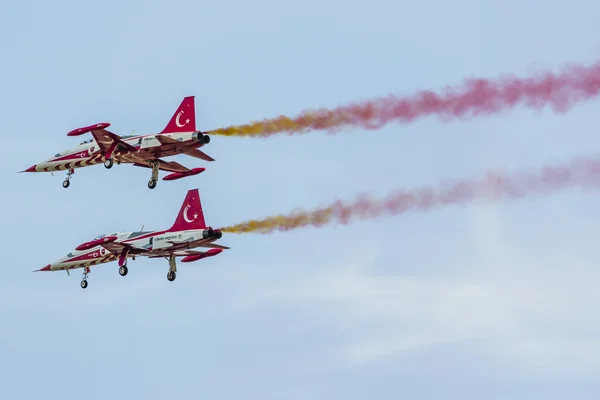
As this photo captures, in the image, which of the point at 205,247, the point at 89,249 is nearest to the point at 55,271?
the point at 89,249

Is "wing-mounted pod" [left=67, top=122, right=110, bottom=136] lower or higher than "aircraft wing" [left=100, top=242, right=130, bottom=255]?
higher

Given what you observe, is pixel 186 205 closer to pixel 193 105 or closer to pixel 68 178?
pixel 193 105

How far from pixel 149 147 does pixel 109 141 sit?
2.67 metres

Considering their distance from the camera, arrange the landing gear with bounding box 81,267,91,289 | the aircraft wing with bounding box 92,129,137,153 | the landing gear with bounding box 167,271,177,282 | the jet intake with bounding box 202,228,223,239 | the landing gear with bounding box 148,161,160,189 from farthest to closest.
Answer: the landing gear with bounding box 81,267,91,289, the landing gear with bounding box 148,161,160,189, the landing gear with bounding box 167,271,177,282, the aircraft wing with bounding box 92,129,137,153, the jet intake with bounding box 202,228,223,239

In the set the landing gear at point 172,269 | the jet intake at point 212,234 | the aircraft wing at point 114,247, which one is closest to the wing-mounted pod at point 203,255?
the landing gear at point 172,269

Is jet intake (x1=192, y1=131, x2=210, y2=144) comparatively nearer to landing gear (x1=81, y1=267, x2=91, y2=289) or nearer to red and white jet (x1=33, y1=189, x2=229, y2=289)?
red and white jet (x1=33, y1=189, x2=229, y2=289)

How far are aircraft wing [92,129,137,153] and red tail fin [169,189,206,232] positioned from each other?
378 centimetres

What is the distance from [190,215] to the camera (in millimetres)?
65375

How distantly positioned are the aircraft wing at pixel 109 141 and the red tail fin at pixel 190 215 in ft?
12.4

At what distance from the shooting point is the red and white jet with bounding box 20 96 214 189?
2532 inches

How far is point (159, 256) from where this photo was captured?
224ft

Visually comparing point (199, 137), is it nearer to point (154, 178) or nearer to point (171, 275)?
point (154, 178)

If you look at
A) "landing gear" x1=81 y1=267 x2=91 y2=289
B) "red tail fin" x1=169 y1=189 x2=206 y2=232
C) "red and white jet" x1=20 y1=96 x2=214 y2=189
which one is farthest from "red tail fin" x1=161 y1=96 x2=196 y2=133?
"landing gear" x1=81 y1=267 x2=91 y2=289

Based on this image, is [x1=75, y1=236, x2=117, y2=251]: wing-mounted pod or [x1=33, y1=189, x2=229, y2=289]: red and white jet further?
[x1=75, y1=236, x2=117, y2=251]: wing-mounted pod
